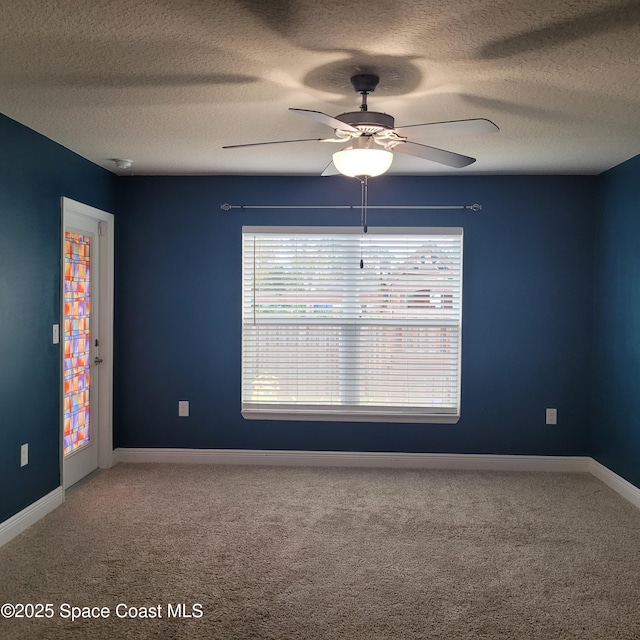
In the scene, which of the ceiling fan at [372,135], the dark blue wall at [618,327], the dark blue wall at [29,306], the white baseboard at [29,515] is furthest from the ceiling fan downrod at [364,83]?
the white baseboard at [29,515]

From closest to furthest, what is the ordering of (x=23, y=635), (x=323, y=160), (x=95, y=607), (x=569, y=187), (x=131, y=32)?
1. (x=131, y=32)
2. (x=23, y=635)
3. (x=95, y=607)
4. (x=323, y=160)
5. (x=569, y=187)

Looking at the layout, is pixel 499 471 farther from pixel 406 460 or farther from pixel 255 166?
pixel 255 166

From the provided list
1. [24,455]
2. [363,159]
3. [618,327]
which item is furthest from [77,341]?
[618,327]

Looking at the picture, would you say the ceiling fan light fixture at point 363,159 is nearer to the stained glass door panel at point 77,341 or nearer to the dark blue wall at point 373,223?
the dark blue wall at point 373,223

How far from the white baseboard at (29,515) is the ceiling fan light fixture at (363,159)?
275 centimetres

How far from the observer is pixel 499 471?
493 cm

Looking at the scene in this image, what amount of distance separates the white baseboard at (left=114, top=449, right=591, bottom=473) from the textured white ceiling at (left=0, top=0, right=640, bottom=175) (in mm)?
2475

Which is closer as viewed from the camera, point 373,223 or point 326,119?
point 326,119

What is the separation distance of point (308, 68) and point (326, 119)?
0.31 meters

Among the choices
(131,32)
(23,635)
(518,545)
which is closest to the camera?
(131,32)

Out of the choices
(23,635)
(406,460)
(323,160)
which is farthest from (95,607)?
(323,160)

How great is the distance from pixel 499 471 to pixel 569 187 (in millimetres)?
2390

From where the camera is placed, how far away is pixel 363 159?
279cm

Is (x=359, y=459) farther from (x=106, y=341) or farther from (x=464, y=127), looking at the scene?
(x=464, y=127)
